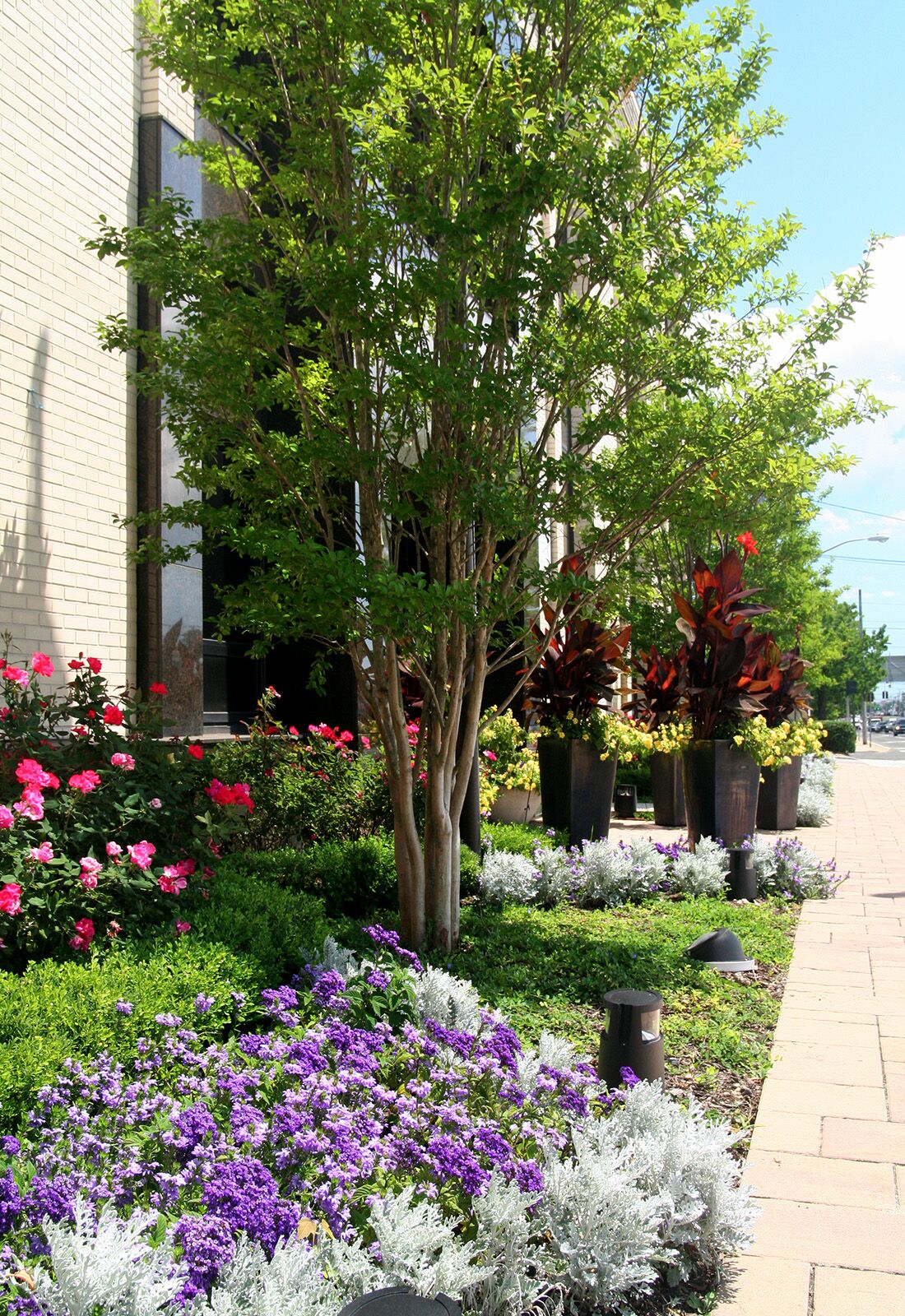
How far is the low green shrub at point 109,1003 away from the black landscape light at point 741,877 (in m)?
4.42

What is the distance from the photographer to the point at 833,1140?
12.6 feet

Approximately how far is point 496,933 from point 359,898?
0.96m

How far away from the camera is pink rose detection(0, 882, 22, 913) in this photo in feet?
13.0

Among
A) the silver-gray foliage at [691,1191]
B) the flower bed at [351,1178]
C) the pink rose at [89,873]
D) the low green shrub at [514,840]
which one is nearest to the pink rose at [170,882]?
the pink rose at [89,873]

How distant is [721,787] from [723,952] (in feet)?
10.6

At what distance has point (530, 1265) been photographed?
284 cm

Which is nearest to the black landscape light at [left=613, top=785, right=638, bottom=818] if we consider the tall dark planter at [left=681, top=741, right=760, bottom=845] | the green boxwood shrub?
the tall dark planter at [left=681, top=741, right=760, bottom=845]

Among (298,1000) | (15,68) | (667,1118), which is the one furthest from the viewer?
(15,68)

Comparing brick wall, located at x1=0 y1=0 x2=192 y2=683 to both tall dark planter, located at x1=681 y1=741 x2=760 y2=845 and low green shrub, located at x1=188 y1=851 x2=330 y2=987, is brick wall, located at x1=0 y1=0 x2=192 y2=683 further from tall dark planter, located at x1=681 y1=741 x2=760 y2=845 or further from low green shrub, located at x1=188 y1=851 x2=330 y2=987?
tall dark planter, located at x1=681 y1=741 x2=760 y2=845

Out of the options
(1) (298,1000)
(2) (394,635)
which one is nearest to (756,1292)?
(1) (298,1000)

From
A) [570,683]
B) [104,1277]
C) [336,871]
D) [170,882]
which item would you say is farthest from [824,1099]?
[570,683]

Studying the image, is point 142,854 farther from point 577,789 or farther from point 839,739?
point 839,739

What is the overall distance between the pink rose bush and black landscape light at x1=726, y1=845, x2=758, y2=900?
3.99m

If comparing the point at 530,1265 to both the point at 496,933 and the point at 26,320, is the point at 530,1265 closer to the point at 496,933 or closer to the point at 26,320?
the point at 496,933
